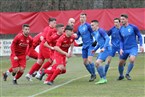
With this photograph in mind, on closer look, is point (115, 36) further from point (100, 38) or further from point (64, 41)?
point (64, 41)

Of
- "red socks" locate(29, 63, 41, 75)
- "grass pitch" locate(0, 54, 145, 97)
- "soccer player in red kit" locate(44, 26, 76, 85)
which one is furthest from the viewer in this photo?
"red socks" locate(29, 63, 41, 75)

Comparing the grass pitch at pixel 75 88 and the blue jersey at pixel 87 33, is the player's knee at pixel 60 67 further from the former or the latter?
Result: the blue jersey at pixel 87 33

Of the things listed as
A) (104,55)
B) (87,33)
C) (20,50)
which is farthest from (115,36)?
(20,50)

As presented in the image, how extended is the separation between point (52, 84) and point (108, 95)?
3007mm

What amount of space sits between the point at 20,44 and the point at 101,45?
251 cm

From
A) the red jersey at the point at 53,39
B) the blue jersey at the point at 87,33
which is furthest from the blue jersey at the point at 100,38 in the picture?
the red jersey at the point at 53,39

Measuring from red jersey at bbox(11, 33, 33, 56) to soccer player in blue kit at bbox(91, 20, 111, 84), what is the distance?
81.1 inches

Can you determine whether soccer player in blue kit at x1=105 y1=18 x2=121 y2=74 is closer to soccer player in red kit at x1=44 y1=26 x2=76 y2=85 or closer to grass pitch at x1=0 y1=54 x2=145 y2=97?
grass pitch at x1=0 y1=54 x2=145 y2=97

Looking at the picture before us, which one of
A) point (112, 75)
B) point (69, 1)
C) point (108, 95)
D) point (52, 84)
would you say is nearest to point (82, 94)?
point (108, 95)

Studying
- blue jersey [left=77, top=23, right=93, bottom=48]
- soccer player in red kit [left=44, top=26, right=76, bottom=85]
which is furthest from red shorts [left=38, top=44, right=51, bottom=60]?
soccer player in red kit [left=44, top=26, right=76, bottom=85]

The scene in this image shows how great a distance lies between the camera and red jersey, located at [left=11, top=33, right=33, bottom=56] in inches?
599

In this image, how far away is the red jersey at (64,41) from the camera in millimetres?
14562

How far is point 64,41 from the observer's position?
14.6 metres

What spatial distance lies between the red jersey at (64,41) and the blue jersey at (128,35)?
5.78ft
